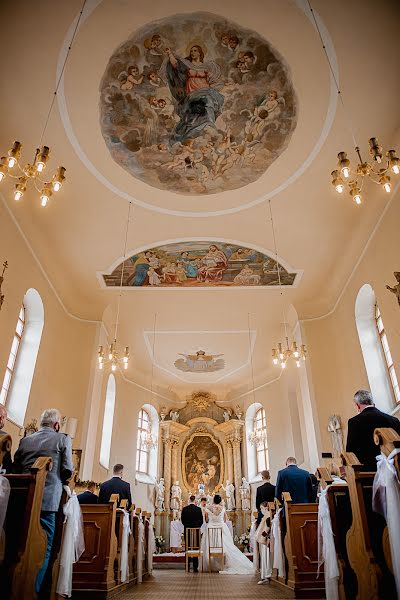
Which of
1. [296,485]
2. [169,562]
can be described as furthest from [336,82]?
[169,562]

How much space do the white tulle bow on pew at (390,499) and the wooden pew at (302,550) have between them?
8.77ft

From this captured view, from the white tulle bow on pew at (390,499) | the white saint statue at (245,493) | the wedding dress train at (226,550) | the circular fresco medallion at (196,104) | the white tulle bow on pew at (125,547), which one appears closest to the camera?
the white tulle bow on pew at (390,499)

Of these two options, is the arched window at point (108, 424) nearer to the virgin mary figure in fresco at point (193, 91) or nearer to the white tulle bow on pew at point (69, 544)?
the virgin mary figure in fresco at point (193, 91)

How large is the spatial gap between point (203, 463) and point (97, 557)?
1494cm

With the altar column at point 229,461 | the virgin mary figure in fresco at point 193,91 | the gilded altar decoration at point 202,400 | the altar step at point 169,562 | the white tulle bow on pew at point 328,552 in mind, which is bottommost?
the altar step at point 169,562

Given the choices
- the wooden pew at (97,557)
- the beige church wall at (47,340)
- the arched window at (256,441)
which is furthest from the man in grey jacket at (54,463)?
the arched window at (256,441)

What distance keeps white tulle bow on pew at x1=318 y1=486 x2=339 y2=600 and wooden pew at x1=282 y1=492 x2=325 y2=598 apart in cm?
137

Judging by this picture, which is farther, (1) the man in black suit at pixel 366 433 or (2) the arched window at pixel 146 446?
(2) the arched window at pixel 146 446

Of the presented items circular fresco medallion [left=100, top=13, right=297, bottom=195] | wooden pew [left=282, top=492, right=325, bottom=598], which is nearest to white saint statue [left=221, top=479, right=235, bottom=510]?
wooden pew [left=282, top=492, right=325, bottom=598]

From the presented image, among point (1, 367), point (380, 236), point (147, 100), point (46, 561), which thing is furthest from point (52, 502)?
point (380, 236)

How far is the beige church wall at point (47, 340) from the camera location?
8.66 m

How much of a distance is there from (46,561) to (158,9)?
742cm

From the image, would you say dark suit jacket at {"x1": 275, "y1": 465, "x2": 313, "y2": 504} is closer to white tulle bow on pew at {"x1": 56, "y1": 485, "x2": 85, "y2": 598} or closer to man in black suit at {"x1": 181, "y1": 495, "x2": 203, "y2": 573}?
white tulle bow on pew at {"x1": 56, "y1": 485, "x2": 85, "y2": 598}

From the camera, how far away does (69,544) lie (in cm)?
391
